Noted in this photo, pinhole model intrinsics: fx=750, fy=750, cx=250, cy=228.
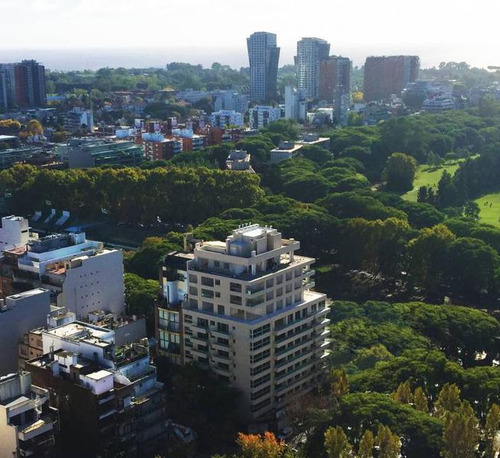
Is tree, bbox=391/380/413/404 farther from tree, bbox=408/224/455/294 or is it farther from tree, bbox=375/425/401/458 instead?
tree, bbox=408/224/455/294

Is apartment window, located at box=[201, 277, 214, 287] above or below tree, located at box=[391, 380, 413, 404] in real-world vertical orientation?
above

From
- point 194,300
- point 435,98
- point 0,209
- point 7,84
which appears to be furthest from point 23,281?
point 435,98

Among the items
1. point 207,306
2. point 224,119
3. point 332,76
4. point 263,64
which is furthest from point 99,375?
point 263,64

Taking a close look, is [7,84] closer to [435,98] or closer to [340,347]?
[435,98]

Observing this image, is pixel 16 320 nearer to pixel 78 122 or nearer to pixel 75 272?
pixel 75 272

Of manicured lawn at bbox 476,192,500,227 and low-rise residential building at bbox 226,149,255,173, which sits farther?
low-rise residential building at bbox 226,149,255,173

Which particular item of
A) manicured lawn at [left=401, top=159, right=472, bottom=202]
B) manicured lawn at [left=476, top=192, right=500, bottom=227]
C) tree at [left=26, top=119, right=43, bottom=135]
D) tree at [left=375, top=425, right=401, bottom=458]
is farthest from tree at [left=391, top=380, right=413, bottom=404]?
tree at [left=26, top=119, right=43, bottom=135]
